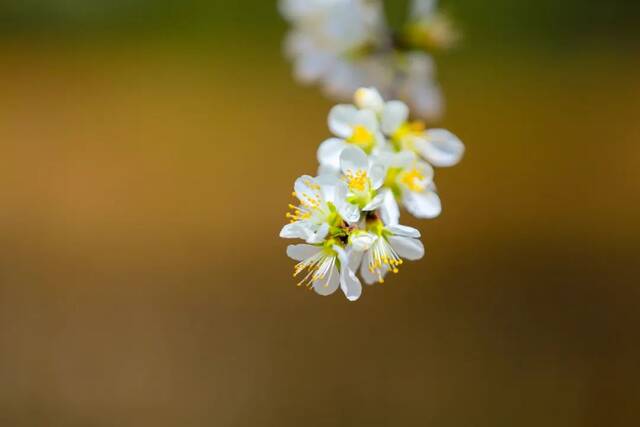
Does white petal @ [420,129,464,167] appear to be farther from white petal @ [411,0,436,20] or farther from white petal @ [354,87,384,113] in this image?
white petal @ [411,0,436,20]

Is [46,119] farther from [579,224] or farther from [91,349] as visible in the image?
[579,224]

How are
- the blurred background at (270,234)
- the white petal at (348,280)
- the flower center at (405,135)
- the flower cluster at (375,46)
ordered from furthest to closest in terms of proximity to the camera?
the blurred background at (270,234) → the flower cluster at (375,46) → the flower center at (405,135) → the white petal at (348,280)

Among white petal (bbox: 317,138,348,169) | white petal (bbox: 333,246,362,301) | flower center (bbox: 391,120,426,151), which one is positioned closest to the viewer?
white petal (bbox: 333,246,362,301)

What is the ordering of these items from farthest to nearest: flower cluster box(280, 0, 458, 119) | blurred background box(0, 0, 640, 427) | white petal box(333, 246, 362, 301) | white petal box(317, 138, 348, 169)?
blurred background box(0, 0, 640, 427), flower cluster box(280, 0, 458, 119), white petal box(317, 138, 348, 169), white petal box(333, 246, 362, 301)

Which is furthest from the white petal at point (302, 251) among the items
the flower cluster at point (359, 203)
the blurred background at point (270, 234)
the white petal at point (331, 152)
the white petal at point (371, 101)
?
the blurred background at point (270, 234)

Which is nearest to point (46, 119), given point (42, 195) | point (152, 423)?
point (42, 195)

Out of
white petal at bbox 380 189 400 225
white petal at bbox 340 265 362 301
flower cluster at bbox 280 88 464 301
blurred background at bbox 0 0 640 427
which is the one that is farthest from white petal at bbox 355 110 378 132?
blurred background at bbox 0 0 640 427

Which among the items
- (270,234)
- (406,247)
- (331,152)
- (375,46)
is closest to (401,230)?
(406,247)

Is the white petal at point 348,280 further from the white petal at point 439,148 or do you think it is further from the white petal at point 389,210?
the white petal at point 439,148
